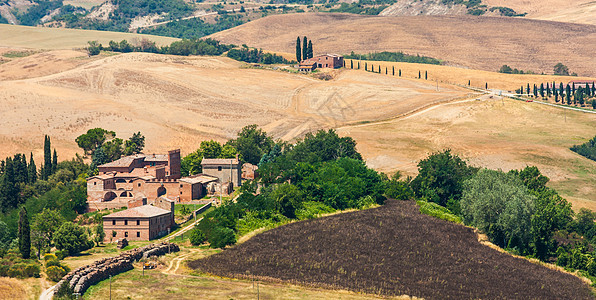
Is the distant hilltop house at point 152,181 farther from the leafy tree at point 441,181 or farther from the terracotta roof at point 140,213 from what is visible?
the leafy tree at point 441,181

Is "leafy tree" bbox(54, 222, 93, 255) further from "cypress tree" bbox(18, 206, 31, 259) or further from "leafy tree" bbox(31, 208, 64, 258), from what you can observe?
"cypress tree" bbox(18, 206, 31, 259)

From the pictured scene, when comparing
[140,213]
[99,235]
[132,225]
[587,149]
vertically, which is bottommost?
[99,235]

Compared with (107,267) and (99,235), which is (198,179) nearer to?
(99,235)

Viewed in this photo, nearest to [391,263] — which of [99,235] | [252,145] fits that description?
[99,235]

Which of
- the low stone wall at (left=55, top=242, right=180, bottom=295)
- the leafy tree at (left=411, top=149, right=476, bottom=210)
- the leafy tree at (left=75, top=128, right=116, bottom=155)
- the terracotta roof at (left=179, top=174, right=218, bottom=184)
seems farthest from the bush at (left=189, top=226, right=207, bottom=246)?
the leafy tree at (left=75, top=128, right=116, bottom=155)

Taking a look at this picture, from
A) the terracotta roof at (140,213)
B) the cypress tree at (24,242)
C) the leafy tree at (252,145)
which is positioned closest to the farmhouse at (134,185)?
the terracotta roof at (140,213)

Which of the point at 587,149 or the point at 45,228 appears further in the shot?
the point at 587,149

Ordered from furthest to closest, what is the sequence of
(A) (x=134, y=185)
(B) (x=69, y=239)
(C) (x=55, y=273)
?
→ 1. (A) (x=134, y=185)
2. (B) (x=69, y=239)
3. (C) (x=55, y=273)
